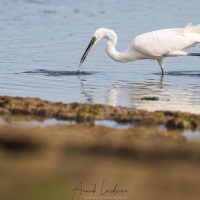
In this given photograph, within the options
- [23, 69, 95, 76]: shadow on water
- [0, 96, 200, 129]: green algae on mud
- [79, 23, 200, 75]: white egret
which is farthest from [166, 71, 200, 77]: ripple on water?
[0, 96, 200, 129]: green algae on mud

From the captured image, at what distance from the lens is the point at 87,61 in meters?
17.4

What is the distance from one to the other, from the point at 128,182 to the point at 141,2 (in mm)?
24070

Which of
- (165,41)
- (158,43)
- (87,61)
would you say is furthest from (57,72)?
(165,41)

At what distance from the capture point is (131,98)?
1264 centimetres

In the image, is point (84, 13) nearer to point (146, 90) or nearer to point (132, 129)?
point (146, 90)

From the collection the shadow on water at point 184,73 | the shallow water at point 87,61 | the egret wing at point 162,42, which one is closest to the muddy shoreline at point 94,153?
the shallow water at point 87,61

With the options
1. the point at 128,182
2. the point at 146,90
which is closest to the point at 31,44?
the point at 146,90

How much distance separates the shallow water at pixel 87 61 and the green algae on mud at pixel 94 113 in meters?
1.12

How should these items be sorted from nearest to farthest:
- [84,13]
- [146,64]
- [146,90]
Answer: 1. [146,90]
2. [146,64]
3. [84,13]

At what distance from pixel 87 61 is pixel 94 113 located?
7.23 metres

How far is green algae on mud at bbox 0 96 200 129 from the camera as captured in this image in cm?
984

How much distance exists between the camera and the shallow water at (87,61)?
1295 centimetres

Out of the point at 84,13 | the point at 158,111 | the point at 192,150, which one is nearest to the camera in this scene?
the point at 192,150

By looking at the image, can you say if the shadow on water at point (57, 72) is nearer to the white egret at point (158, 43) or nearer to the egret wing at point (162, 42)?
the white egret at point (158, 43)
